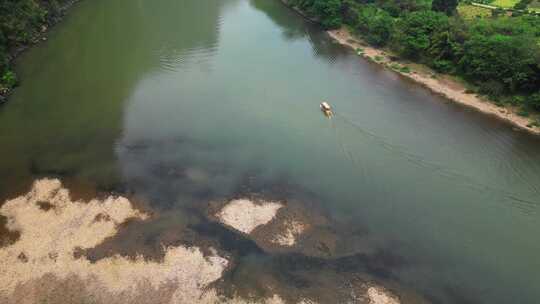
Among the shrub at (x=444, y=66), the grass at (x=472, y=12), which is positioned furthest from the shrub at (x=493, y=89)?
the grass at (x=472, y=12)

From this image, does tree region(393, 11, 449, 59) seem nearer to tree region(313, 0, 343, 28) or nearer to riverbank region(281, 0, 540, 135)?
riverbank region(281, 0, 540, 135)

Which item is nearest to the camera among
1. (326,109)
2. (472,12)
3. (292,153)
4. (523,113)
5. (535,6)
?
(292,153)

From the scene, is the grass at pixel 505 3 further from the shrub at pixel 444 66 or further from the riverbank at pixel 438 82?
the riverbank at pixel 438 82

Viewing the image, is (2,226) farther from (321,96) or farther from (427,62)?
(427,62)

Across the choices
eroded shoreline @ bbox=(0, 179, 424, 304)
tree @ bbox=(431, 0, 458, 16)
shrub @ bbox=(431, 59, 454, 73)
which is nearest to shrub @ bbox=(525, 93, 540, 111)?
shrub @ bbox=(431, 59, 454, 73)

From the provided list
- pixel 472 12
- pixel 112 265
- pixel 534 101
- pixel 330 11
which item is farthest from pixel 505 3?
pixel 112 265

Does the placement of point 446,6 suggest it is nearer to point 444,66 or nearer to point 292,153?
point 444,66

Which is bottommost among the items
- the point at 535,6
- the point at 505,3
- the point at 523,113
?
the point at 523,113

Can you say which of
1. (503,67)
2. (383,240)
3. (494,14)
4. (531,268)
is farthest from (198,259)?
(494,14)
